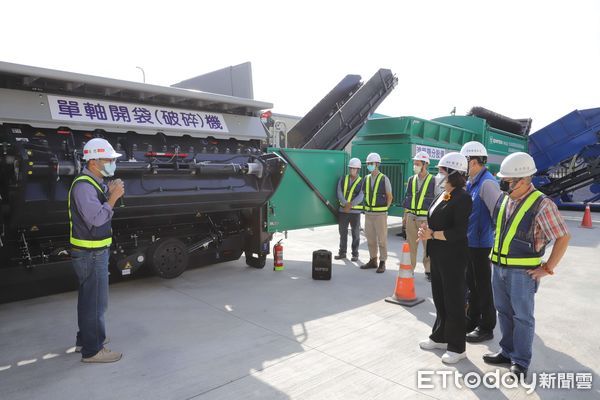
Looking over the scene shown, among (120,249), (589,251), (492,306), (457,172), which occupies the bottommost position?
(589,251)

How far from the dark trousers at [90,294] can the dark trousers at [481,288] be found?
3.05 meters

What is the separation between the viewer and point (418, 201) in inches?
220

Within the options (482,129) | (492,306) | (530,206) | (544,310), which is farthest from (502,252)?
(482,129)

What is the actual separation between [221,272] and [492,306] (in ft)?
12.1

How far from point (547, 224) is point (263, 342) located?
237cm

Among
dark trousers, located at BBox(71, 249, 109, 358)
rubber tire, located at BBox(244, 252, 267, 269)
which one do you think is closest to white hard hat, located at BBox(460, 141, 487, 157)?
dark trousers, located at BBox(71, 249, 109, 358)

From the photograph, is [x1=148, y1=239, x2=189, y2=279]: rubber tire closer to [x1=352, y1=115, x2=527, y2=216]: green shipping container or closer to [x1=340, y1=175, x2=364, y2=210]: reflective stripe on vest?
[x1=340, y1=175, x2=364, y2=210]: reflective stripe on vest

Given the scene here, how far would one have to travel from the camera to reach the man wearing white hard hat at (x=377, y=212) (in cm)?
611

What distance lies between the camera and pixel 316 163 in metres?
6.55

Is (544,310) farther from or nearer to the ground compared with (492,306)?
nearer to the ground

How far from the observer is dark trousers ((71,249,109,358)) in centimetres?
306

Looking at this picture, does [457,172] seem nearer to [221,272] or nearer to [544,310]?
[544,310]

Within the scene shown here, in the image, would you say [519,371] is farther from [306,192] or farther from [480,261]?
[306,192]

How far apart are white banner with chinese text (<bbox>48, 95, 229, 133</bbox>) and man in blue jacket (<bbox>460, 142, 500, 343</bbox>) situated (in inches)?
125
